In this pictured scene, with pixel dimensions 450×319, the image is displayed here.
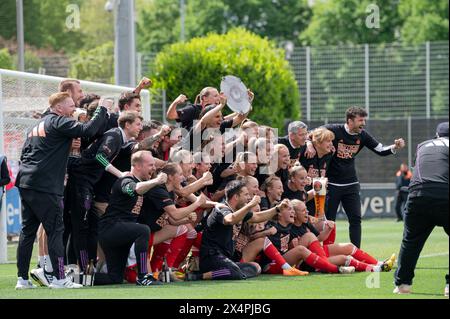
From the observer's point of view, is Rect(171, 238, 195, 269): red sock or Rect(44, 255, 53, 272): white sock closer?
Rect(44, 255, 53, 272): white sock

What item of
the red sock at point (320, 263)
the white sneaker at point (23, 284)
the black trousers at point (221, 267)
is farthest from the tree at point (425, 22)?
the white sneaker at point (23, 284)

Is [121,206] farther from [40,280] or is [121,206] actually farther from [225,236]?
[225,236]

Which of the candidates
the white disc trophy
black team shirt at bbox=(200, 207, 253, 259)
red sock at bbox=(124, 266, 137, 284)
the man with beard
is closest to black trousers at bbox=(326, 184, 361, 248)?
the man with beard

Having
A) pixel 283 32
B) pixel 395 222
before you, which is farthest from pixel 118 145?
pixel 283 32

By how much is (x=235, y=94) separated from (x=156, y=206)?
2256mm

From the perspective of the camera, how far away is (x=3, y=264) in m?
15.7

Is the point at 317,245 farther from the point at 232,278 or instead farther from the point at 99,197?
the point at 99,197

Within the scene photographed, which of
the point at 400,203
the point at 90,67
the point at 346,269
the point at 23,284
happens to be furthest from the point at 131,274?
the point at 90,67

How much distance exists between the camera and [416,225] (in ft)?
33.7

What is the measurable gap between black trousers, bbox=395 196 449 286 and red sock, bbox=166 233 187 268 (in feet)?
10.2

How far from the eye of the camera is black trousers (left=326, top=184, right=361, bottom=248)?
1516 cm

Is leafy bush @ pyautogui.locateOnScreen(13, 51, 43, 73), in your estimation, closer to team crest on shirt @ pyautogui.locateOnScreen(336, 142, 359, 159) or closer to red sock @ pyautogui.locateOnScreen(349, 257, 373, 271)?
team crest on shirt @ pyautogui.locateOnScreen(336, 142, 359, 159)

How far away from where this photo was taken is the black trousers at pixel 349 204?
15164 millimetres

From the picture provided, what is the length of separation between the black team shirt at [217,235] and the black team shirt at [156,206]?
0.51 m
